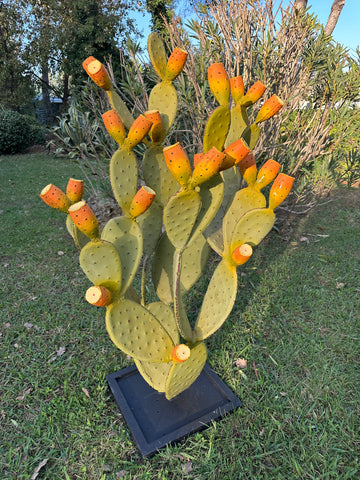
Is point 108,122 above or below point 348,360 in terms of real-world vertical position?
above

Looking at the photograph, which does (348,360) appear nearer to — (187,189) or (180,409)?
(180,409)

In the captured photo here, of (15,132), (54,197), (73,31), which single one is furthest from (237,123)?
(73,31)

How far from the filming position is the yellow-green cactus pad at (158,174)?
151 cm

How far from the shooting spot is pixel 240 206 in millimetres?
1487

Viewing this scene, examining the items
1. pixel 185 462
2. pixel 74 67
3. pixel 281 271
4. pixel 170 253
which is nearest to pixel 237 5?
pixel 281 271

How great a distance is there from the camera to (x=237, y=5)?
10.2 ft

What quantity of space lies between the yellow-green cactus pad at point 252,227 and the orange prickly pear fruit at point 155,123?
52 cm

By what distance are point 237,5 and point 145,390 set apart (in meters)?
3.42

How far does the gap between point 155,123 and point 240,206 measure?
0.52 m

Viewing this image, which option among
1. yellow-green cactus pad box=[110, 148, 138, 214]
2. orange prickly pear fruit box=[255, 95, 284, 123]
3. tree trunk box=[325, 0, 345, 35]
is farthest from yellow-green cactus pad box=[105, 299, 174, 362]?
tree trunk box=[325, 0, 345, 35]

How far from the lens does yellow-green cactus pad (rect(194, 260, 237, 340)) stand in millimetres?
1423

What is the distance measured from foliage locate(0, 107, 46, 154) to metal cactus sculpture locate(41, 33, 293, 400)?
31.8ft

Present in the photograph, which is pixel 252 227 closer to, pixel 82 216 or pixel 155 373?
pixel 82 216

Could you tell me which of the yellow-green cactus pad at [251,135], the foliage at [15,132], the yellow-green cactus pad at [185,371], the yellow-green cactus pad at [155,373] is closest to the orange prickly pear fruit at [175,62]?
the yellow-green cactus pad at [251,135]
